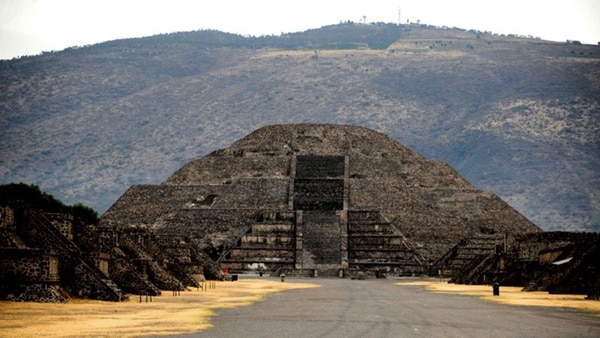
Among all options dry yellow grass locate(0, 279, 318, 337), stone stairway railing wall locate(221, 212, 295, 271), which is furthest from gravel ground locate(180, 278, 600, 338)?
stone stairway railing wall locate(221, 212, 295, 271)

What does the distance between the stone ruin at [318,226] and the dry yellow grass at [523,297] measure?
99 cm

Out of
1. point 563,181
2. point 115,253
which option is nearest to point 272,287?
point 115,253

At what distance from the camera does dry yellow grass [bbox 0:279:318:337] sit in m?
29.9

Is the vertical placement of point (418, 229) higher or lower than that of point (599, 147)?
lower

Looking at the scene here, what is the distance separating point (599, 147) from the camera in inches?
6934

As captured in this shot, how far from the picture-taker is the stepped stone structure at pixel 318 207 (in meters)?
78.8

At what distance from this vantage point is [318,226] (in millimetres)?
82500

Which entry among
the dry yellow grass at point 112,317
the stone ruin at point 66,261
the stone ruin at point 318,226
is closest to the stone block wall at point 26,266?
the stone ruin at point 66,261

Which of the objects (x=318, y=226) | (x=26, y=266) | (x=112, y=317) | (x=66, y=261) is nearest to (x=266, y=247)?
(x=318, y=226)

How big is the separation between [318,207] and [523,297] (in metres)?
41.3

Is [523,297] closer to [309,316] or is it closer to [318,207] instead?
[309,316]

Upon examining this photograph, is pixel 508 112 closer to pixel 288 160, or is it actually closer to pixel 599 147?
pixel 599 147

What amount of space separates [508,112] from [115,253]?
151638mm

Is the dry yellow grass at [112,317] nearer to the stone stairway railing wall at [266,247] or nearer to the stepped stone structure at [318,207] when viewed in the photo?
the stepped stone structure at [318,207]
